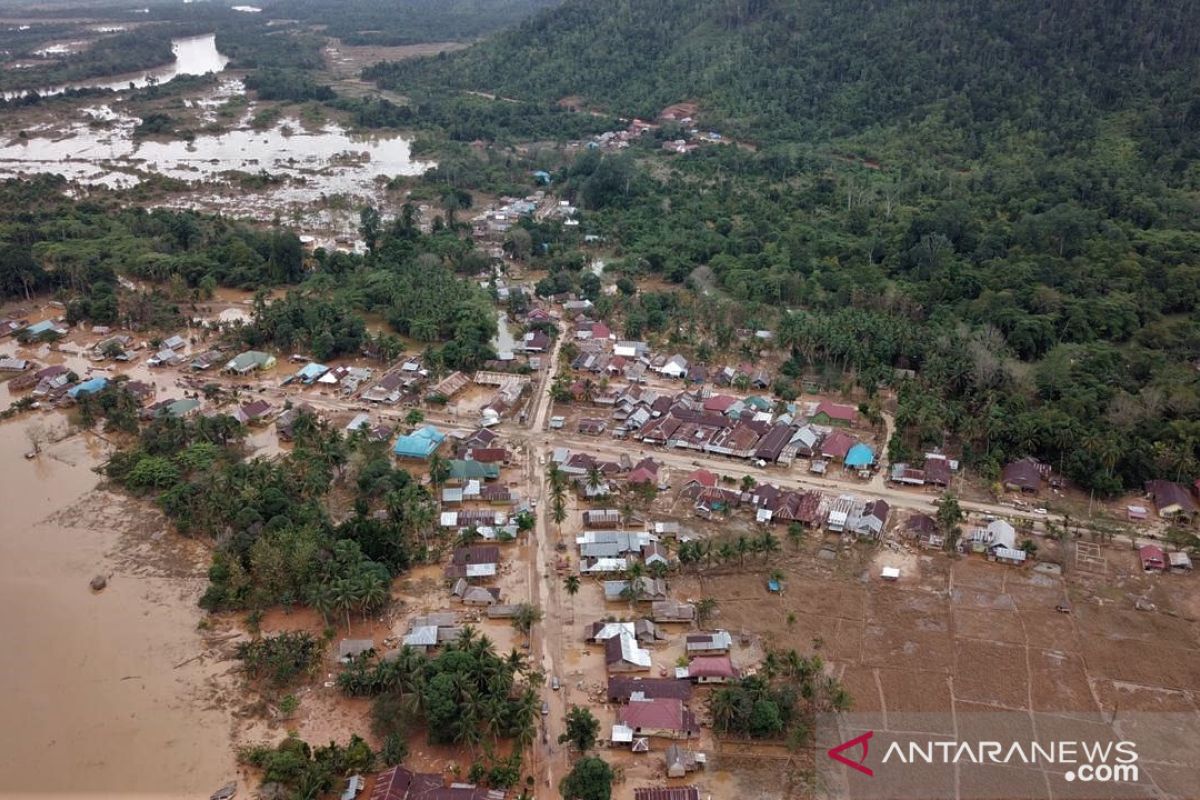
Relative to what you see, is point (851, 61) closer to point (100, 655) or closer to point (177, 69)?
point (100, 655)

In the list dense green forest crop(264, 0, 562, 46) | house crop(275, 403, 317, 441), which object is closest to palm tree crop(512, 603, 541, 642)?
house crop(275, 403, 317, 441)

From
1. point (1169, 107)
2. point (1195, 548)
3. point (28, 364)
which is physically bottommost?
point (28, 364)

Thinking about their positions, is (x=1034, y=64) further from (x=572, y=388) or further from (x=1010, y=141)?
(x=572, y=388)

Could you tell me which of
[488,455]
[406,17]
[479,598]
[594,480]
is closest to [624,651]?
[479,598]

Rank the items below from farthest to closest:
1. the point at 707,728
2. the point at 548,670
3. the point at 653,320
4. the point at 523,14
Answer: the point at 523,14 → the point at 653,320 → the point at 548,670 → the point at 707,728

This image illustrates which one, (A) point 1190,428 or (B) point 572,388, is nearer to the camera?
(A) point 1190,428

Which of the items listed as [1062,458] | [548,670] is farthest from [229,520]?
[1062,458]
